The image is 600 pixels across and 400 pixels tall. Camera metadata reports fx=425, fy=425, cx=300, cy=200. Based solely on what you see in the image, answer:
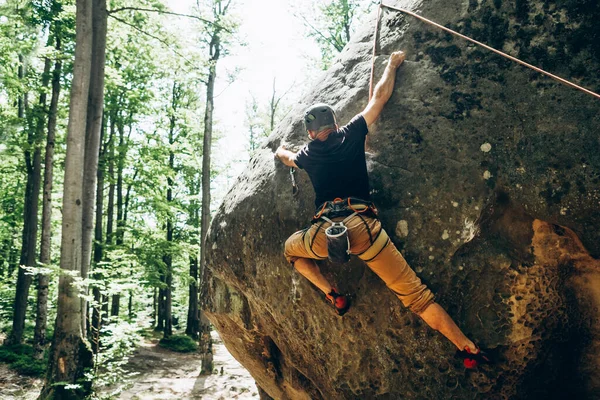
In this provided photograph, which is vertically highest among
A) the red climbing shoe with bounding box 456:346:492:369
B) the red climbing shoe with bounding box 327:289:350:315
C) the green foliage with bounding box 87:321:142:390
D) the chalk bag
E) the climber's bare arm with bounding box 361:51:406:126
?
the climber's bare arm with bounding box 361:51:406:126

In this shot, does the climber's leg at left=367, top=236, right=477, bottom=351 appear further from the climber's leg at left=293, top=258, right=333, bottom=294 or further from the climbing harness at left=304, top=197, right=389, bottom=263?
the climber's leg at left=293, top=258, right=333, bottom=294

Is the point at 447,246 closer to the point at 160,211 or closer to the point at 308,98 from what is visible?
the point at 308,98

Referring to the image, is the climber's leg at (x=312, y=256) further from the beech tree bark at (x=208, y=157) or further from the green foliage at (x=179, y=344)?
the green foliage at (x=179, y=344)

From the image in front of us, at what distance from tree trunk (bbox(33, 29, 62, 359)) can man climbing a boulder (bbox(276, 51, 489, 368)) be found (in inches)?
465

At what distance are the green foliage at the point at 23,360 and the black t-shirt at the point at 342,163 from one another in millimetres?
12126

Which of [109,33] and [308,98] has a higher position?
[109,33]

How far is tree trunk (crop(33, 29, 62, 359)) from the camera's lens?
13164 millimetres

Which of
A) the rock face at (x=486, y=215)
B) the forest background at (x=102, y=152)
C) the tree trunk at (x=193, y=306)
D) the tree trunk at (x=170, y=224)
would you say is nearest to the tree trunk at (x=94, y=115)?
the forest background at (x=102, y=152)

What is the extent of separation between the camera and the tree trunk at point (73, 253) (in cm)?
785

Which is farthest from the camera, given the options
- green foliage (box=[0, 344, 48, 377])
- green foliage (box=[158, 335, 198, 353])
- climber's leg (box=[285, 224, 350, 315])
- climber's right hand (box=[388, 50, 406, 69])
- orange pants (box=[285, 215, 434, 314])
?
green foliage (box=[158, 335, 198, 353])

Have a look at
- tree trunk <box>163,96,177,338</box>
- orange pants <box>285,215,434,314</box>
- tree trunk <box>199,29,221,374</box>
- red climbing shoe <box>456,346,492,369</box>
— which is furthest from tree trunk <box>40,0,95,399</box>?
tree trunk <box>163,96,177,338</box>

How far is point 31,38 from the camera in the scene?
13516 millimetres

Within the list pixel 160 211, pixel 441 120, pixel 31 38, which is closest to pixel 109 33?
pixel 31 38

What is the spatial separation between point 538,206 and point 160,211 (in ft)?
53.7
